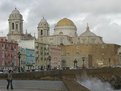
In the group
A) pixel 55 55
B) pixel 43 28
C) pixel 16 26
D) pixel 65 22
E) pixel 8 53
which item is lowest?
pixel 8 53

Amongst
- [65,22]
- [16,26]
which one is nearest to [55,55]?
[16,26]

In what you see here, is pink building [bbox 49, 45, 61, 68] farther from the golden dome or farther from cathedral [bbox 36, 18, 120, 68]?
the golden dome

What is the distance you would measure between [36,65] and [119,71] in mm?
65682

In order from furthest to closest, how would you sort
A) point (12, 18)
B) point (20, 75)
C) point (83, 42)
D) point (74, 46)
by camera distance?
point (83, 42)
point (74, 46)
point (12, 18)
point (20, 75)

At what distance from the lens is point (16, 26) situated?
146875 millimetres

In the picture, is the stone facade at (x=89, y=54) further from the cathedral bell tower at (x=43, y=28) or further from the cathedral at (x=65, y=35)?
the cathedral bell tower at (x=43, y=28)

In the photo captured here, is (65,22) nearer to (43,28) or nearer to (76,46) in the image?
(43,28)

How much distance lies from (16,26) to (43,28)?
26255 millimetres

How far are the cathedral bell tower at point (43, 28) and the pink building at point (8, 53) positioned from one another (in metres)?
49.3

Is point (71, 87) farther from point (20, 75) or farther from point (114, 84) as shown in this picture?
point (114, 84)

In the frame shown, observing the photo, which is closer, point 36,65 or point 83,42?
point 36,65

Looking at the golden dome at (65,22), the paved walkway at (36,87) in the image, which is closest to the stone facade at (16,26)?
the golden dome at (65,22)

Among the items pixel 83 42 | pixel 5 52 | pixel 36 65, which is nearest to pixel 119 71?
pixel 5 52

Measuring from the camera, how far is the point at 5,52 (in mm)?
115312
